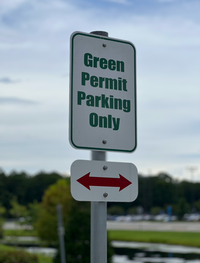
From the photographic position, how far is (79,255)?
15805 millimetres

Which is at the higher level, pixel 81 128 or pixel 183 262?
pixel 81 128

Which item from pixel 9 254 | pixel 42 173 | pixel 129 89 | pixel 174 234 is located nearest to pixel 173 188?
pixel 42 173

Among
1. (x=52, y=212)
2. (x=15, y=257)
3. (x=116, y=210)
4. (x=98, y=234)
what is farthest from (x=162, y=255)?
(x=116, y=210)

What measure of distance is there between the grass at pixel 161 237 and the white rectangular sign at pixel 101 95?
126 ft

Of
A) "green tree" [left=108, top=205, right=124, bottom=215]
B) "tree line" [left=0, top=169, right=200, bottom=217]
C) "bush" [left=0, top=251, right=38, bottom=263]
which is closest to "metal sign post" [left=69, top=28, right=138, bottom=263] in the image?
"bush" [left=0, top=251, right=38, bottom=263]

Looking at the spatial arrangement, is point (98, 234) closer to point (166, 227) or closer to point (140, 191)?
point (166, 227)

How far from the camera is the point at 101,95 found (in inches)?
101

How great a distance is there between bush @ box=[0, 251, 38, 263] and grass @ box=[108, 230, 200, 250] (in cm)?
2021

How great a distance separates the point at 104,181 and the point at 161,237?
4409 centimetres

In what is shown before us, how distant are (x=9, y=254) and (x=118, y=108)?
64.6ft

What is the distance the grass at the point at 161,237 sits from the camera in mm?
40356

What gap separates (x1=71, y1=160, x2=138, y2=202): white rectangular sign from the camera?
7.88 ft

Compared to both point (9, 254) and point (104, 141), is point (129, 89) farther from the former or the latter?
point (9, 254)

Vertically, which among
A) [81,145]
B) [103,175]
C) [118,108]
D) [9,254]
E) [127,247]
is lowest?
[127,247]
